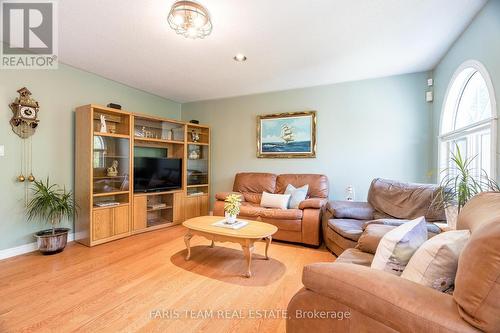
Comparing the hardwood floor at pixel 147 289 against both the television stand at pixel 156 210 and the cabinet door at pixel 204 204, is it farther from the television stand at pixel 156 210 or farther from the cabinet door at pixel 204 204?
the cabinet door at pixel 204 204

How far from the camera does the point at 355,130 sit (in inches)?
147

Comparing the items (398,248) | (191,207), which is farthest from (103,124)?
(398,248)

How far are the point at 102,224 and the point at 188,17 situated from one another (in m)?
2.83

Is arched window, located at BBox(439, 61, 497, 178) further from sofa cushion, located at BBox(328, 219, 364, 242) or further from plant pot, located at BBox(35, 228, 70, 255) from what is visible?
plant pot, located at BBox(35, 228, 70, 255)

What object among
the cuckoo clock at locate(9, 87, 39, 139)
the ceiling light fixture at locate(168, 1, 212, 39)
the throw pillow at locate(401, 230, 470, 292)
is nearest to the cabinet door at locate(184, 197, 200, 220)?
the cuckoo clock at locate(9, 87, 39, 139)

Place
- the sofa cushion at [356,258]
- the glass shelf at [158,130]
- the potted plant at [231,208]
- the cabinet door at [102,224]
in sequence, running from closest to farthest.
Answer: the sofa cushion at [356,258] → the potted plant at [231,208] → the cabinet door at [102,224] → the glass shelf at [158,130]

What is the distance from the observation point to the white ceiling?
1.98 meters

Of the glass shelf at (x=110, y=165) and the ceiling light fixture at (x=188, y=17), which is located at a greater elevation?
the ceiling light fixture at (x=188, y=17)

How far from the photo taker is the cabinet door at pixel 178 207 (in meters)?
4.19

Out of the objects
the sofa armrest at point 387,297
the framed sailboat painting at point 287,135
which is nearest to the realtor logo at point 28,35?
the sofa armrest at point 387,297

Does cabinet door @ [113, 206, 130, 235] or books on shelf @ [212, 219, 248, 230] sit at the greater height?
books on shelf @ [212, 219, 248, 230]

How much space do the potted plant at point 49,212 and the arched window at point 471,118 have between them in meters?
4.51

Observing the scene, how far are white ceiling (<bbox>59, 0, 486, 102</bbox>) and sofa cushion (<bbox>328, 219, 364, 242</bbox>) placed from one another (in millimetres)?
1989

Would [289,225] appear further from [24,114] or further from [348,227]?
[24,114]
